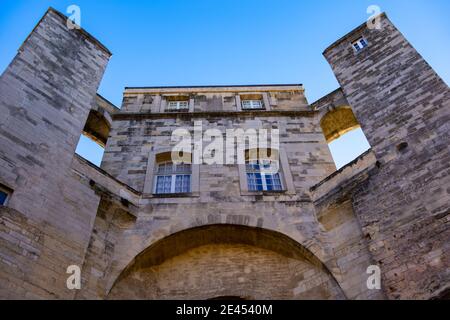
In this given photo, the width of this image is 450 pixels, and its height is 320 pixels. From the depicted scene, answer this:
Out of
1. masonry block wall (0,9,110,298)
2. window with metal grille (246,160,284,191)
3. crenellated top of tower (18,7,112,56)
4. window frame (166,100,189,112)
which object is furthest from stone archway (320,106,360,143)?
crenellated top of tower (18,7,112,56)

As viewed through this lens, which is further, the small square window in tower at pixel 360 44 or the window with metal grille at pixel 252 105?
the window with metal grille at pixel 252 105

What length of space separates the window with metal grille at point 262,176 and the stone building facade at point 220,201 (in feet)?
0.42

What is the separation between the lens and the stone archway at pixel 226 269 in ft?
27.2

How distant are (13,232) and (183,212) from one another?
3.56m

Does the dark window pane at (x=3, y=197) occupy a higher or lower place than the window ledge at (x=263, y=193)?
lower

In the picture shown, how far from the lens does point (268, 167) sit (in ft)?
36.9

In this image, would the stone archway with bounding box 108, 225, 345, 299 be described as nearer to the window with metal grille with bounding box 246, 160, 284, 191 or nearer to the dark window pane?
the window with metal grille with bounding box 246, 160, 284, 191

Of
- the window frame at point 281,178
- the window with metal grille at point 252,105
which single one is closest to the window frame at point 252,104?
the window with metal grille at point 252,105

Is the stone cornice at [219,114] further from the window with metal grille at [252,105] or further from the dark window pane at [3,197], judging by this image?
the dark window pane at [3,197]

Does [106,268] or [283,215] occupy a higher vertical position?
[283,215]

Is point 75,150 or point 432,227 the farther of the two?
point 75,150

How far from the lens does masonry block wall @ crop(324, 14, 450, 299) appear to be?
7.17m
